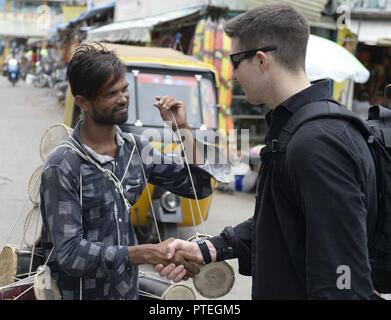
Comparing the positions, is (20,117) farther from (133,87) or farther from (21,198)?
(133,87)

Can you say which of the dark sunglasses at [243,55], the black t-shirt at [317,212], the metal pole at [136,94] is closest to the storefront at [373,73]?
the metal pole at [136,94]

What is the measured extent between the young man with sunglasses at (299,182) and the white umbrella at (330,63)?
23.8ft

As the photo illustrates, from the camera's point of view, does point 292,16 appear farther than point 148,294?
No

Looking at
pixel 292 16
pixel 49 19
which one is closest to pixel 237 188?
pixel 292 16

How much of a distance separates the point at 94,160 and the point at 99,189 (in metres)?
0.12

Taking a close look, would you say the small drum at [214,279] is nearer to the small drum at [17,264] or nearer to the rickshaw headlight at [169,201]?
the small drum at [17,264]

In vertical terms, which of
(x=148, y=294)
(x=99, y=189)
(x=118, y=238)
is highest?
(x=99, y=189)

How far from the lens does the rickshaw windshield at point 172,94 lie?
695cm

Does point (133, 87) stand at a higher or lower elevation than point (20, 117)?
higher

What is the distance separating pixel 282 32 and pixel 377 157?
0.48 metres

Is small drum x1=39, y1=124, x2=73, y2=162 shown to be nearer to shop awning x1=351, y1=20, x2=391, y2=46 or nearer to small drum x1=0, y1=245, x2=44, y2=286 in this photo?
small drum x1=0, y1=245, x2=44, y2=286

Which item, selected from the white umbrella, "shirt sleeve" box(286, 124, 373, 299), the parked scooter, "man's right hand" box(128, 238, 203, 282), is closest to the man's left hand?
"man's right hand" box(128, 238, 203, 282)

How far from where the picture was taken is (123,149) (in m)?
2.54

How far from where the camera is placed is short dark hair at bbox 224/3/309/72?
1790mm
